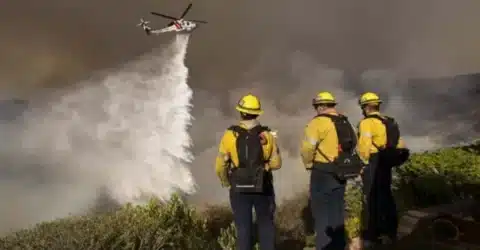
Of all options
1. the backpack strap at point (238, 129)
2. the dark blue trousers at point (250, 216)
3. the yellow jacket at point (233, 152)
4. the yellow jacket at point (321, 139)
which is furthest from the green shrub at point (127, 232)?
the yellow jacket at point (321, 139)

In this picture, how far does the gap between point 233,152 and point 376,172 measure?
216cm

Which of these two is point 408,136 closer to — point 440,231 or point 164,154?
point 164,154

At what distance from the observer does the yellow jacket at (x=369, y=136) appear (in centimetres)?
669

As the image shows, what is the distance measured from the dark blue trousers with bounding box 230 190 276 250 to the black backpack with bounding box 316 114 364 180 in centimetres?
72

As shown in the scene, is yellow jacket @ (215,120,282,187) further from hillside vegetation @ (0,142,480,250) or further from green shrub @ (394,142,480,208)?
green shrub @ (394,142,480,208)

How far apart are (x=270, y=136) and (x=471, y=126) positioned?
17.2 m

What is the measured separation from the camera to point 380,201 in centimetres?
704

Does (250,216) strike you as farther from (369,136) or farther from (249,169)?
(369,136)

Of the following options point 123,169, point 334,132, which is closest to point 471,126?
point 123,169

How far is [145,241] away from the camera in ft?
19.0

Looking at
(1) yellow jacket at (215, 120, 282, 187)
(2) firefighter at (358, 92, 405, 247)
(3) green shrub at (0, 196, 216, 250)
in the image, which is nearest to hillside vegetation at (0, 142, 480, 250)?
(3) green shrub at (0, 196, 216, 250)

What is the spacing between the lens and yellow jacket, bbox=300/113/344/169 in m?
5.82

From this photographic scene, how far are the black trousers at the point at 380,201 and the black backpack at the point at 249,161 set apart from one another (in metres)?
1.91

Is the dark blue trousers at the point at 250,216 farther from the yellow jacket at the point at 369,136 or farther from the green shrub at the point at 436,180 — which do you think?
the green shrub at the point at 436,180
